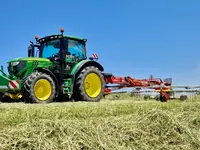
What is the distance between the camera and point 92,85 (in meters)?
9.88

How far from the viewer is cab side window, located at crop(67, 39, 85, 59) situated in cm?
984

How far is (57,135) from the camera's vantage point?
3227mm

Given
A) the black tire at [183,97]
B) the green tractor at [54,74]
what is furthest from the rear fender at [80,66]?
the black tire at [183,97]

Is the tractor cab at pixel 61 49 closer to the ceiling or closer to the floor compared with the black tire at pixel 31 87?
closer to the ceiling

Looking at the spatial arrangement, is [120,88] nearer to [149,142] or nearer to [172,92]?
[172,92]

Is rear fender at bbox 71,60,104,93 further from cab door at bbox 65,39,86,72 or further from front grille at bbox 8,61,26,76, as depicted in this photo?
front grille at bbox 8,61,26,76

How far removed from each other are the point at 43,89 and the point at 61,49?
4.95ft

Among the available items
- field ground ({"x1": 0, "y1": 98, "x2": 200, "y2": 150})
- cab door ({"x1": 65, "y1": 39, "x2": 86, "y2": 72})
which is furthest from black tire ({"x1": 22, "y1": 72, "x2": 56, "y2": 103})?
field ground ({"x1": 0, "y1": 98, "x2": 200, "y2": 150})

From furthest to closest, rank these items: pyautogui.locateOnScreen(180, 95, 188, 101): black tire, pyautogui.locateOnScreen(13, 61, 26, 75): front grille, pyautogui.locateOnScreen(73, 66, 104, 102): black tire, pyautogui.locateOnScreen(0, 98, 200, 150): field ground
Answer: pyautogui.locateOnScreen(180, 95, 188, 101): black tire
pyautogui.locateOnScreen(73, 66, 104, 102): black tire
pyautogui.locateOnScreen(13, 61, 26, 75): front grille
pyautogui.locateOnScreen(0, 98, 200, 150): field ground

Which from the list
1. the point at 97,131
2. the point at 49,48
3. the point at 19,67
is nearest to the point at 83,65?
the point at 49,48

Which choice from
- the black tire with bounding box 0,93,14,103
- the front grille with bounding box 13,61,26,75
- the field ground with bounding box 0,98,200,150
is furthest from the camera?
the black tire with bounding box 0,93,14,103

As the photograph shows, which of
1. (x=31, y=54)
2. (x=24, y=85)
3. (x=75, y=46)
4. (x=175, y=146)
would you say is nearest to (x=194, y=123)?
(x=175, y=146)

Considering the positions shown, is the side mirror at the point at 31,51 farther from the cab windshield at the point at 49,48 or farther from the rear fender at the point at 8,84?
the rear fender at the point at 8,84

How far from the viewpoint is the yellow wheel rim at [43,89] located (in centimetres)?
842
